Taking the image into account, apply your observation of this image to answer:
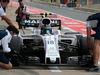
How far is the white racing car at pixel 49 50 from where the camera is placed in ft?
21.4

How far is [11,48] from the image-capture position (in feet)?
22.1

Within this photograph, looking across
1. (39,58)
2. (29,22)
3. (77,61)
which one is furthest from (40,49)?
(29,22)

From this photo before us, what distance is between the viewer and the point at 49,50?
21.3ft

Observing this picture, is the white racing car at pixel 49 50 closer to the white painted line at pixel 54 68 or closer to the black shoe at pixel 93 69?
the white painted line at pixel 54 68

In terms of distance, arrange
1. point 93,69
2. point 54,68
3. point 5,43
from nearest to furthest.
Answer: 1. point 5,43
2. point 93,69
3. point 54,68

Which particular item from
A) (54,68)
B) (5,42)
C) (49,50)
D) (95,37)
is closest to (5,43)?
(5,42)

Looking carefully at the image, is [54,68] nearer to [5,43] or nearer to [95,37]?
[95,37]

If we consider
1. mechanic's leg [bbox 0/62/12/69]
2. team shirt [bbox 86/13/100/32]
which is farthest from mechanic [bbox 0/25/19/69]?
team shirt [bbox 86/13/100/32]

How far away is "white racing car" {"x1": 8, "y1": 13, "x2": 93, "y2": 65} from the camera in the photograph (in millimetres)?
6527

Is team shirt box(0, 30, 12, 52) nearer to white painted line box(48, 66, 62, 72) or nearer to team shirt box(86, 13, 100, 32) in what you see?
white painted line box(48, 66, 62, 72)

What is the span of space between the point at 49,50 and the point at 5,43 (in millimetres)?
1006

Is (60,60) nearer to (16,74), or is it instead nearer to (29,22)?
(16,74)

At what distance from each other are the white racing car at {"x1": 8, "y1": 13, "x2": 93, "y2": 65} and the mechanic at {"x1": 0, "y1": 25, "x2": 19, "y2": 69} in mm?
237

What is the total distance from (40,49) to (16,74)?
1099 mm
